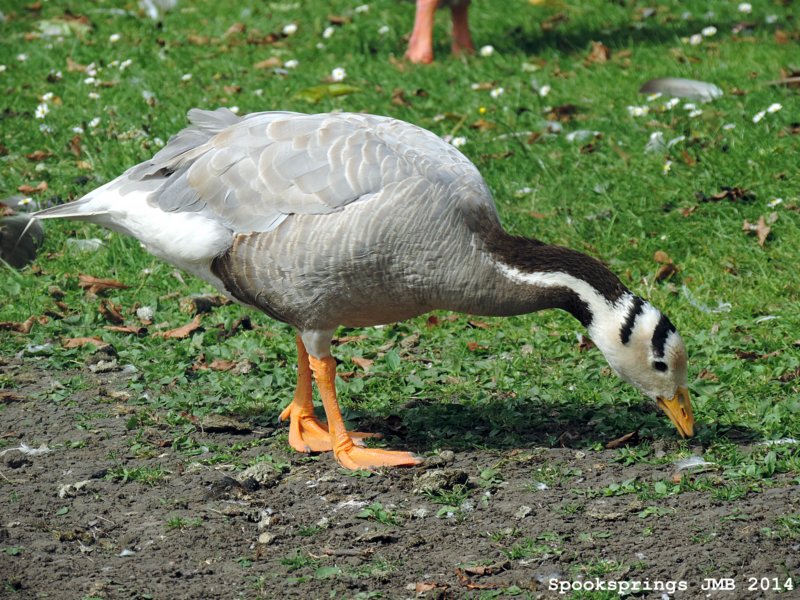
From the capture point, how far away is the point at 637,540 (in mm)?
4043

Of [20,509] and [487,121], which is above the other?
[487,121]

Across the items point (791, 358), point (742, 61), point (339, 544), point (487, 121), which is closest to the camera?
point (339, 544)

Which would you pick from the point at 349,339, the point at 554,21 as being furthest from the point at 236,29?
the point at 349,339

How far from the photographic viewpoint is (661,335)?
14.8ft

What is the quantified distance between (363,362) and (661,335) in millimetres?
1984

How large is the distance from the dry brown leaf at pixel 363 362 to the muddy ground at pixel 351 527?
1009mm

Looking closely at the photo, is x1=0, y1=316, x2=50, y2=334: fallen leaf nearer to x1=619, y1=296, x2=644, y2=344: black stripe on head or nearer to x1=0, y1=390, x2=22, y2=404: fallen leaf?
x1=0, y1=390, x2=22, y2=404: fallen leaf

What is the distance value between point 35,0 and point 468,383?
8.51m

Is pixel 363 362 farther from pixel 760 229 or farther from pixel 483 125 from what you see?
pixel 483 125

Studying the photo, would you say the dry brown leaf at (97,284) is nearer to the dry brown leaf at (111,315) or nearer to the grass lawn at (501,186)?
the grass lawn at (501,186)

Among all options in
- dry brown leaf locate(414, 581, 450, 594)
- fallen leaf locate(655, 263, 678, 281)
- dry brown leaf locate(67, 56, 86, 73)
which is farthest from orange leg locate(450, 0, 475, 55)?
dry brown leaf locate(414, 581, 450, 594)

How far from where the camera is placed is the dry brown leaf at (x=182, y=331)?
244 inches

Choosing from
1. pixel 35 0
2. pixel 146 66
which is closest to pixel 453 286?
pixel 146 66

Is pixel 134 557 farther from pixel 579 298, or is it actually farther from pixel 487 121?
pixel 487 121
